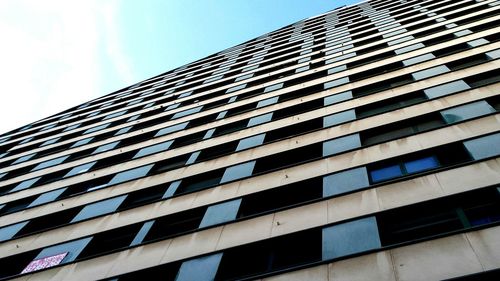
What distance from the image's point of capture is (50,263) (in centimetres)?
1495

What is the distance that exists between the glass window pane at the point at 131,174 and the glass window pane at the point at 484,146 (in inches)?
542

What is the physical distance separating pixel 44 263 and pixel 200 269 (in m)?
6.94

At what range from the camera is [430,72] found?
19.6 meters

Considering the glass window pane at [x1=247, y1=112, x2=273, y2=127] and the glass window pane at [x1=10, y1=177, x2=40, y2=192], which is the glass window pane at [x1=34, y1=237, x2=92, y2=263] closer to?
the glass window pane at [x1=10, y1=177, x2=40, y2=192]

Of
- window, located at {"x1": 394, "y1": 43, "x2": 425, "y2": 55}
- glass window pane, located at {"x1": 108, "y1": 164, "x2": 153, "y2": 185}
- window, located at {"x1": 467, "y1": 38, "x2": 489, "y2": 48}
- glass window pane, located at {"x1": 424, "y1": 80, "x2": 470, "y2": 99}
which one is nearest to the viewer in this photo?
glass window pane, located at {"x1": 424, "y1": 80, "x2": 470, "y2": 99}

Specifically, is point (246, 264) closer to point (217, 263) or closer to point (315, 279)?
point (217, 263)

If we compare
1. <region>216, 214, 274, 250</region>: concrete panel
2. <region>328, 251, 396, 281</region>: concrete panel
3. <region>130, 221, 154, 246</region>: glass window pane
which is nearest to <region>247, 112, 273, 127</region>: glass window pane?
<region>130, 221, 154, 246</region>: glass window pane

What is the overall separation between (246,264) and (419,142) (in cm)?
693

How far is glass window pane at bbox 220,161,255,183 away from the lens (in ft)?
53.5

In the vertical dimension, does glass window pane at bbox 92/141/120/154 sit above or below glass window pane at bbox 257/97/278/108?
below

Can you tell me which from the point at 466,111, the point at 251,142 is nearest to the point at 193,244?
the point at 251,142

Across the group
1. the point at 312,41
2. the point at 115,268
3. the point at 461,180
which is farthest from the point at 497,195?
the point at 312,41

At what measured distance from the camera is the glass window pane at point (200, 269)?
449 inches

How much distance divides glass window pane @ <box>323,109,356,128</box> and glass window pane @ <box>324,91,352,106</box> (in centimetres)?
169
